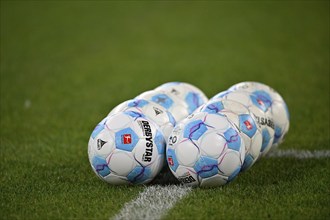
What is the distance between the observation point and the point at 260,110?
5793 mm

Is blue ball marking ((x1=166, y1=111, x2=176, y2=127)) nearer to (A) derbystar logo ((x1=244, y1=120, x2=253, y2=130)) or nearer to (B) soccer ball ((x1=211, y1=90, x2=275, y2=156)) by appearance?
(B) soccer ball ((x1=211, y1=90, x2=275, y2=156))

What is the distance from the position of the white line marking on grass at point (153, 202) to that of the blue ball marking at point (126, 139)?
0.40 metres

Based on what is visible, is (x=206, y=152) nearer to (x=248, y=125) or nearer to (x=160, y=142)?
(x=160, y=142)

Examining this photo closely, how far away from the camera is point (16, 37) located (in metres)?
14.8

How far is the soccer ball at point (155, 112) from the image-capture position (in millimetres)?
5496

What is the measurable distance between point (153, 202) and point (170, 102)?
4.50 ft

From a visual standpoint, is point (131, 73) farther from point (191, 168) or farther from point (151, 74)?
point (191, 168)

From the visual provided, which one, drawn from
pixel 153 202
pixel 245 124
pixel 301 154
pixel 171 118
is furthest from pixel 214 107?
pixel 301 154

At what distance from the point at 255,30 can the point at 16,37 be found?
5727 mm

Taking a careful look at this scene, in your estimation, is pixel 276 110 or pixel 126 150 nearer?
pixel 126 150

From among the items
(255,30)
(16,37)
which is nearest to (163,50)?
→ (255,30)

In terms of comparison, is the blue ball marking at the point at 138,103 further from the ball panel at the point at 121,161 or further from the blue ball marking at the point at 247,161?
the blue ball marking at the point at 247,161

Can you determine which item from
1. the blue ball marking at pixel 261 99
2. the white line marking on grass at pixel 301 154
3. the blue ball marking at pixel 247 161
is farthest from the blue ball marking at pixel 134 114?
the white line marking on grass at pixel 301 154

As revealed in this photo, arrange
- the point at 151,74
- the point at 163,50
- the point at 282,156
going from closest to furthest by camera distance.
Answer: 1. the point at 282,156
2. the point at 151,74
3. the point at 163,50
